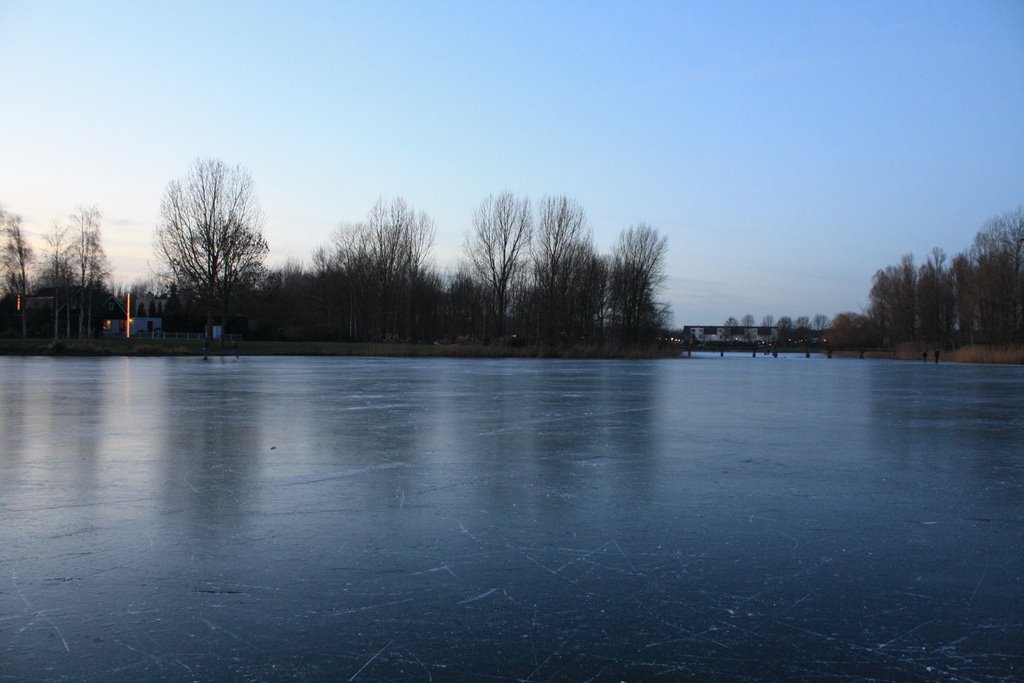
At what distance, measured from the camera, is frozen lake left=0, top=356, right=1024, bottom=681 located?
2.88m

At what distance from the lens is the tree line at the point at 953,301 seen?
52.4 metres

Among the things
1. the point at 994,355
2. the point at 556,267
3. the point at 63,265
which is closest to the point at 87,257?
the point at 63,265

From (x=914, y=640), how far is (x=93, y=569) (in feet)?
13.0

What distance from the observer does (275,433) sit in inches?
359

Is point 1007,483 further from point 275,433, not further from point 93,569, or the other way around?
point 275,433

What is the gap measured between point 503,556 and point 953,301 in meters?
75.2

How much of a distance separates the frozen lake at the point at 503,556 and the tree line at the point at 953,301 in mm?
52793

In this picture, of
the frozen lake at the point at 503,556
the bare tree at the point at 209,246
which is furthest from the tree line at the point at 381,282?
the frozen lake at the point at 503,556

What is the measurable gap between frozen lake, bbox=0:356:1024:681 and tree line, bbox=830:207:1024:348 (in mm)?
52793

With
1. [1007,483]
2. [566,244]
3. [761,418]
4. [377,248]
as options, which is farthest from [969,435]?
[377,248]

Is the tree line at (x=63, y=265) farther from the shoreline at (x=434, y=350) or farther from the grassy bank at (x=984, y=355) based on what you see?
the grassy bank at (x=984, y=355)

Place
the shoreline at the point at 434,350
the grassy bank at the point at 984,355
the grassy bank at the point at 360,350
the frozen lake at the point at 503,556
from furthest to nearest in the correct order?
the grassy bank at the point at 984,355 → the shoreline at the point at 434,350 → the grassy bank at the point at 360,350 → the frozen lake at the point at 503,556

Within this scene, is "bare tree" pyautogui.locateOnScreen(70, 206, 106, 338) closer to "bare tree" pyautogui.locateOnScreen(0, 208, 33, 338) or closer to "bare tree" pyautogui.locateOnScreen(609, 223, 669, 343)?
"bare tree" pyautogui.locateOnScreen(0, 208, 33, 338)

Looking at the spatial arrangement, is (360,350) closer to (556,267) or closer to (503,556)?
(556,267)
